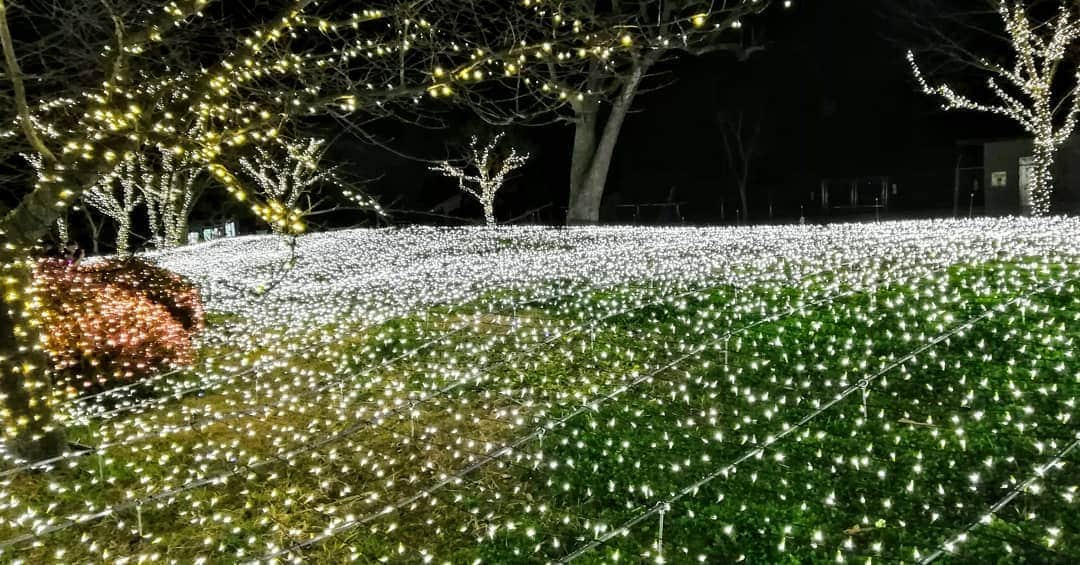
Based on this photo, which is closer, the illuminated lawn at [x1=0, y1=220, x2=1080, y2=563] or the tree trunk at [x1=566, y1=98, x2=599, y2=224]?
the illuminated lawn at [x1=0, y1=220, x2=1080, y2=563]

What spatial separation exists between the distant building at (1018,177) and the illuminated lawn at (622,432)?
14.6 meters

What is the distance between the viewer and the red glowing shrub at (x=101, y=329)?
572 cm

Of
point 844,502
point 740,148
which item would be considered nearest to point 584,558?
point 844,502

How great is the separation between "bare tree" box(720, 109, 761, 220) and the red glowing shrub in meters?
27.5

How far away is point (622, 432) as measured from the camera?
479 centimetres

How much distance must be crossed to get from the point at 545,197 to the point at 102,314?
2457 centimetres

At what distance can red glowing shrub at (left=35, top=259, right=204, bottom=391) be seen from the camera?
5723 millimetres

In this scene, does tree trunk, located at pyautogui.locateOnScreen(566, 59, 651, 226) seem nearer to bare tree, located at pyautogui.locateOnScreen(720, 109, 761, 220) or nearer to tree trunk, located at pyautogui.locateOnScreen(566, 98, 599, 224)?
tree trunk, located at pyautogui.locateOnScreen(566, 98, 599, 224)

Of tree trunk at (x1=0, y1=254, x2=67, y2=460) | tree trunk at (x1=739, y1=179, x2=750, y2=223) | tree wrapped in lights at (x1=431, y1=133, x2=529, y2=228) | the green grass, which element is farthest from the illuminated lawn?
tree trunk at (x1=739, y1=179, x2=750, y2=223)

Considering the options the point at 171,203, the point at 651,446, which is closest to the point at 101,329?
the point at 651,446

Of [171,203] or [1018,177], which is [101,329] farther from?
[1018,177]

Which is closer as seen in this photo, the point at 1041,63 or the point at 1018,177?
the point at 1041,63

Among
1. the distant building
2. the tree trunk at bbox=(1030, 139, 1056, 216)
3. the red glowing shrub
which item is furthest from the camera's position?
the distant building

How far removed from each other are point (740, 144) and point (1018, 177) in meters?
11.9
